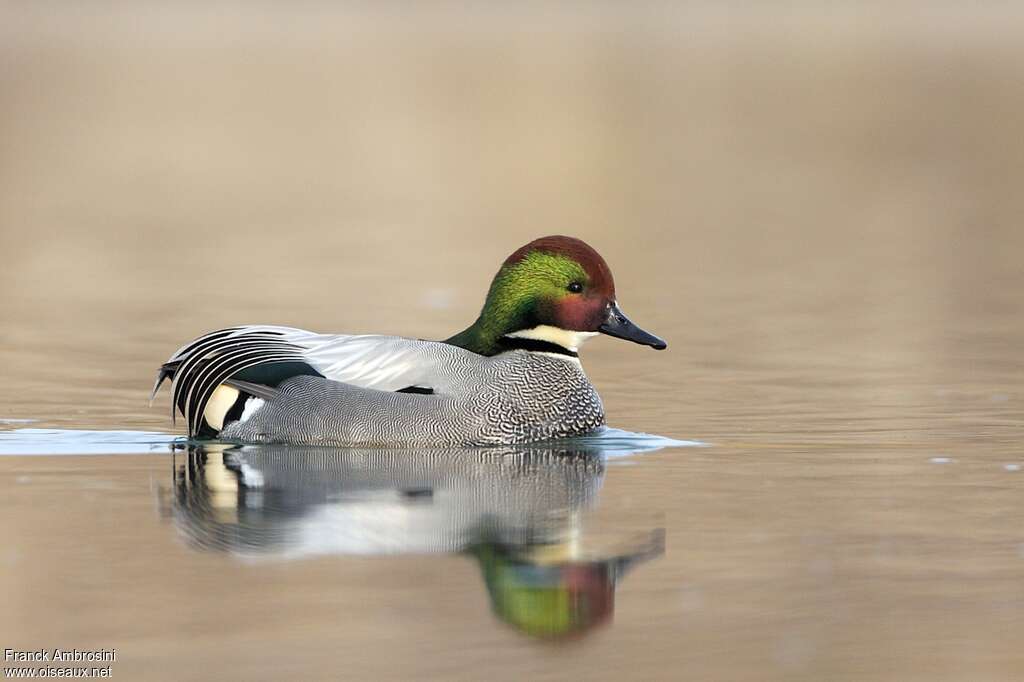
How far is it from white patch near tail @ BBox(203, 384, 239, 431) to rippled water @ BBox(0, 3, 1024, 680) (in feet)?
0.65

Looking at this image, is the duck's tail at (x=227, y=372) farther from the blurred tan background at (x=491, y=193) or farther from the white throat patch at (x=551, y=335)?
the white throat patch at (x=551, y=335)

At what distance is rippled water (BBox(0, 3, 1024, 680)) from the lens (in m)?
7.23

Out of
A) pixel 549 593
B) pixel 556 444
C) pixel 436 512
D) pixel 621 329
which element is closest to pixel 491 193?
pixel 621 329

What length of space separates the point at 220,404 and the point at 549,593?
369 centimetres

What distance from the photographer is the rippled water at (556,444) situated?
7.23 meters

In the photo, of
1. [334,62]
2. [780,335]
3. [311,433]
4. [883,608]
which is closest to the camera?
[883,608]

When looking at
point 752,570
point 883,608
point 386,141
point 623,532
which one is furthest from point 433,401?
point 386,141

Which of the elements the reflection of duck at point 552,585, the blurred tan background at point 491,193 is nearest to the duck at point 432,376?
the blurred tan background at point 491,193

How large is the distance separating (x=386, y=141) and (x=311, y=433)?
77.1 ft

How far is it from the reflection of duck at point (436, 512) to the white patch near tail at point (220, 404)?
20 centimetres

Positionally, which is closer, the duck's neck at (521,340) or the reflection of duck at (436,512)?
the reflection of duck at (436,512)

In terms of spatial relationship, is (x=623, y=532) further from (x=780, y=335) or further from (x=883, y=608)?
(x=780, y=335)

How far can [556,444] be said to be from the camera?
11.0 meters

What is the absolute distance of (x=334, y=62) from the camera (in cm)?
5281
